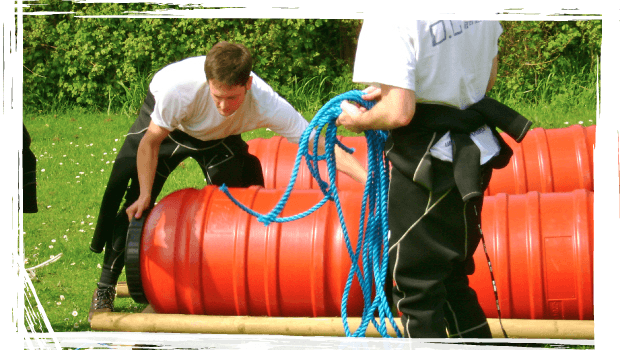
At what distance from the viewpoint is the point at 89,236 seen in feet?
17.4

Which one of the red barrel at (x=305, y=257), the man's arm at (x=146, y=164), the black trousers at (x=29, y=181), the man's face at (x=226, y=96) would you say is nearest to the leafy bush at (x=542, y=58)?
the red barrel at (x=305, y=257)

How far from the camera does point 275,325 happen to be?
3.31m

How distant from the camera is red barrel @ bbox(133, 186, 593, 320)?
10.5 ft

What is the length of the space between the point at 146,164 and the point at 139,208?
22cm

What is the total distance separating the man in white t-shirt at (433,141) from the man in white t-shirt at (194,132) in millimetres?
886

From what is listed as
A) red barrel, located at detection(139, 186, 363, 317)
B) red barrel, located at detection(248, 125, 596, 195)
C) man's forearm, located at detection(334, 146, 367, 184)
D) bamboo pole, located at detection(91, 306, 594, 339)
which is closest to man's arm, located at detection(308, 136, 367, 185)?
man's forearm, located at detection(334, 146, 367, 184)

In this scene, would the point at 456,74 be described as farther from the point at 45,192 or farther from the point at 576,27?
the point at 576,27

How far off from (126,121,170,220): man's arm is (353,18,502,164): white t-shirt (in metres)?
1.48

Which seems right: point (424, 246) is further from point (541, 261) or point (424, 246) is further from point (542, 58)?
point (542, 58)

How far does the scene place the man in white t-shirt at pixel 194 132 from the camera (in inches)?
133

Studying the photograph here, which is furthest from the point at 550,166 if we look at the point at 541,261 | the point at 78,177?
the point at 78,177

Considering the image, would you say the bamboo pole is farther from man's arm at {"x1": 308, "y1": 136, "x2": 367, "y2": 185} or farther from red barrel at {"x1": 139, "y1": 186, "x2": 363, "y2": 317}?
man's arm at {"x1": 308, "y1": 136, "x2": 367, "y2": 185}

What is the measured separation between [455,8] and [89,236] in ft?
12.2

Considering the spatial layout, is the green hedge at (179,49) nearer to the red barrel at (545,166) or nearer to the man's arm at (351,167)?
the red barrel at (545,166)
